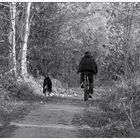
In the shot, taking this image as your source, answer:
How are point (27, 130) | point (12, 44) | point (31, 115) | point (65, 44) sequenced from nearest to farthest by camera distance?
point (27, 130)
point (31, 115)
point (12, 44)
point (65, 44)

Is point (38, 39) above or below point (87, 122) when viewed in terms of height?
above

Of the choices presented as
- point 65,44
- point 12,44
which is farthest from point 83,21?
point 12,44

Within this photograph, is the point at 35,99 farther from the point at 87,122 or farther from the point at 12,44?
the point at 87,122

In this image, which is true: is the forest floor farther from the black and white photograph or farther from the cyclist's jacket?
the cyclist's jacket

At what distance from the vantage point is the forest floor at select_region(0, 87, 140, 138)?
10242mm

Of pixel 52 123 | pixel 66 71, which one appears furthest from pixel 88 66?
pixel 66 71

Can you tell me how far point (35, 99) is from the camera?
1922 cm

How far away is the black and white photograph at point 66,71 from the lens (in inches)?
461

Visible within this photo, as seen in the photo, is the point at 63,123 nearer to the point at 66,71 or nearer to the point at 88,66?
the point at 88,66

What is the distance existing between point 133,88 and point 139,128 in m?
5.18

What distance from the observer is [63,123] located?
11969mm

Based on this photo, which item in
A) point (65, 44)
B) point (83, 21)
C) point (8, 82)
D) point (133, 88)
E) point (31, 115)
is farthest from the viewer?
point (83, 21)

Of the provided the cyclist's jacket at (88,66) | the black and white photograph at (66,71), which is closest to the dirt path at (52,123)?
the black and white photograph at (66,71)

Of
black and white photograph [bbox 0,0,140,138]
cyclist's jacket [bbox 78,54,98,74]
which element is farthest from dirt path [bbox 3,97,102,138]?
cyclist's jacket [bbox 78,54,98,74]
